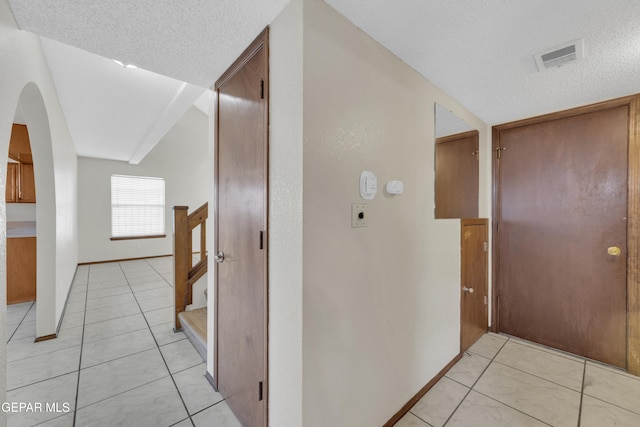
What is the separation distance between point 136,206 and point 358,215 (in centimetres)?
699

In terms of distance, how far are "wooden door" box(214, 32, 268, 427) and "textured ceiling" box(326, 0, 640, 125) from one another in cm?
64

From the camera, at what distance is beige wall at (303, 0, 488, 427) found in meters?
1.12

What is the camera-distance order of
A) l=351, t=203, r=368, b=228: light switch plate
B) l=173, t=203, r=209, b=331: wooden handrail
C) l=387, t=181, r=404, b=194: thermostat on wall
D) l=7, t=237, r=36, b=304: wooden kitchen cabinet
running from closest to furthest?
1. l=351, t=203, r=368, b=228: light switch plate
2. l=387, t=181, r=404, b=194: thermostat on wall
3. l=173, t=203, r=209, b=331: wooden handrail
4. l=7, t=237, r=36, b=304: wooden kitchen cabinet

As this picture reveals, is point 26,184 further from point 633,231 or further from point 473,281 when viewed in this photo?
point 633,231

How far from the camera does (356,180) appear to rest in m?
1.28

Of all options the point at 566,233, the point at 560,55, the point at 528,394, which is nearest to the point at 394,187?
the point at 560,55

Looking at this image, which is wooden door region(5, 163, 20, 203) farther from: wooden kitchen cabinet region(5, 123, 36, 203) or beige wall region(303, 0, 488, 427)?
beige wall region(303, 0, 488, 427)

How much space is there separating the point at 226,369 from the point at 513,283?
280 centimetres

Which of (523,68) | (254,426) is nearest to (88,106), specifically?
(254,426)

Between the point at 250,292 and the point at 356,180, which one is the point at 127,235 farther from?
the point at 356,180

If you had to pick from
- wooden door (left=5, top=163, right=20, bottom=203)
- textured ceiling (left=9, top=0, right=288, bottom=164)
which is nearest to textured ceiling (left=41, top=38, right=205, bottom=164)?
textured ceiling (left=9, top=0, right=288, bottom=164)

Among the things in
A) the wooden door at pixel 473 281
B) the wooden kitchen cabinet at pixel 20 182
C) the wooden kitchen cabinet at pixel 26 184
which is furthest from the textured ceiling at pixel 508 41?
the wooden kitchen cabinet at pixel 26 184

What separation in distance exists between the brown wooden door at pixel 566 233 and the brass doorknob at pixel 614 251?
3 cm

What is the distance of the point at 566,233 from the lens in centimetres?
229
